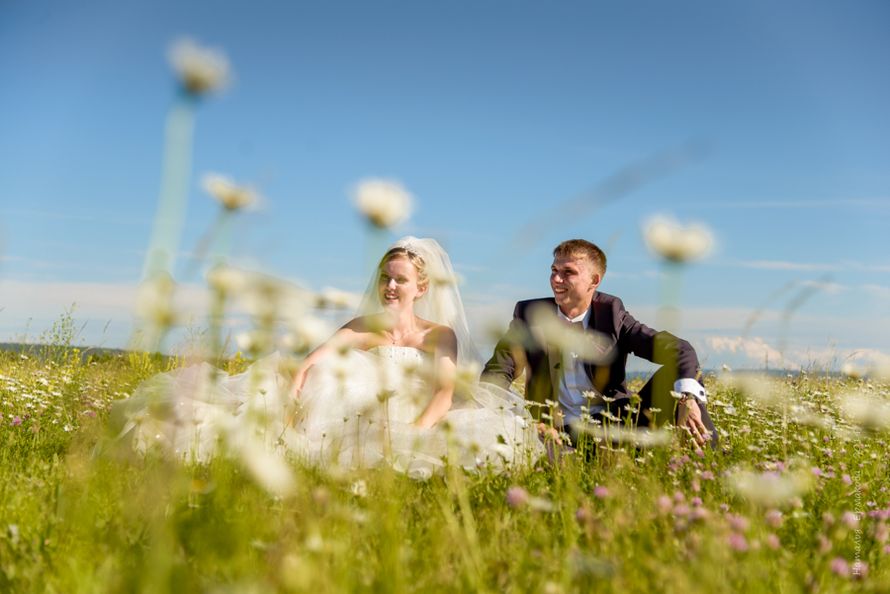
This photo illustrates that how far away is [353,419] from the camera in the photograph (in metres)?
5.00

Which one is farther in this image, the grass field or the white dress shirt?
the white dress shirt

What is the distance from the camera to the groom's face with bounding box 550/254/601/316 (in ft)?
18.2

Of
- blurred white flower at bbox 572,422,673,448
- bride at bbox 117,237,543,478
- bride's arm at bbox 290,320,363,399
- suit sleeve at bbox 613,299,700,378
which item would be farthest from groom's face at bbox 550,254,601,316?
bride's arm at bbox 290,320,363,399

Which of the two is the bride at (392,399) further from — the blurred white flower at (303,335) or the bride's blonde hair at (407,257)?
the blurred white flower at (303,335)

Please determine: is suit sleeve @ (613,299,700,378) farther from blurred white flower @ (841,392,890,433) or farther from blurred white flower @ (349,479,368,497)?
blurred white flower @ (349,479,368,497)

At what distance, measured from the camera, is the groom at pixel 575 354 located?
5500 mm

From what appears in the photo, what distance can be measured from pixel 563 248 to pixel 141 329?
4.31 metres

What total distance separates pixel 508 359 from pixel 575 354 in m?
0.53

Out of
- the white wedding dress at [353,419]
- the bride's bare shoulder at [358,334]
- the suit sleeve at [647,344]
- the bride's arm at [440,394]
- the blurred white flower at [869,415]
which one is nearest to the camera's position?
the white wedding dress at [353,419]

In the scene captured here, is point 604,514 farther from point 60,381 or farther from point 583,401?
point 60,381

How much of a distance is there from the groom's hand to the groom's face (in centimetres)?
115

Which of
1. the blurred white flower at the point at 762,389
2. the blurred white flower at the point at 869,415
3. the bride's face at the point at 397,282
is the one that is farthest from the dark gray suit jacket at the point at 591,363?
the blurred white flower at the point at 869,415

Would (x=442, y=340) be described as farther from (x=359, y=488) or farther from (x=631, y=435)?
(x=359, y=488)

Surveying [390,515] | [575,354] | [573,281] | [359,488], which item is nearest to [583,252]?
[573,281]
